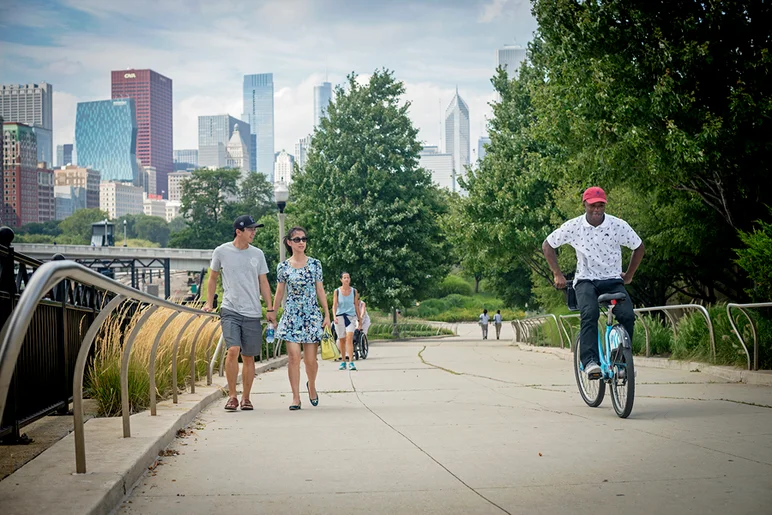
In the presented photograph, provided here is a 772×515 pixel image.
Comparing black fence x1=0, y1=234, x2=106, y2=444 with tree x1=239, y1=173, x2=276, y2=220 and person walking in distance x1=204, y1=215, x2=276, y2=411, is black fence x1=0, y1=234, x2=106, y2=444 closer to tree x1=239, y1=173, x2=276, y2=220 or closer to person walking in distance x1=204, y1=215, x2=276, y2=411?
person walking in distance x1=204, y1=215, x2=276, y2=411

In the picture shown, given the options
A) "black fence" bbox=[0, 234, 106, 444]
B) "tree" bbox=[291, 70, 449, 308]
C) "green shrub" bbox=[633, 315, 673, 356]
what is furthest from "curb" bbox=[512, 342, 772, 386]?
Answer: "tree" bbox=[291, 70, 449, 308]

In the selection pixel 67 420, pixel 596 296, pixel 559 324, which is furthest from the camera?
pixel 559 324

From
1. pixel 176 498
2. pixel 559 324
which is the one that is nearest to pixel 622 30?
pixel 559 324

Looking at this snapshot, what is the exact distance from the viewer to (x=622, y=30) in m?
19.5

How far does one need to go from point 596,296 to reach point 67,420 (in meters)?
4.80

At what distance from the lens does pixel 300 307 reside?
10164 mm

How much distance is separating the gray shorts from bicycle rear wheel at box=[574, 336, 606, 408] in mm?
3285

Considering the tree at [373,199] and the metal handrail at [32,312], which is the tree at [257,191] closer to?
the tree at [373,199]

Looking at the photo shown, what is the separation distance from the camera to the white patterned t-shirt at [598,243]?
28.3ft

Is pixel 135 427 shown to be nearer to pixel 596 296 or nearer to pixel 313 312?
pixel 313 312

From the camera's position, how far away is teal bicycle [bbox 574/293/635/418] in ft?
26.1

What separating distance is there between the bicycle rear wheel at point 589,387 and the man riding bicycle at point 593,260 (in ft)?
0.91

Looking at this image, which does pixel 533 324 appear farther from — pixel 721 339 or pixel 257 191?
pixel 257 191

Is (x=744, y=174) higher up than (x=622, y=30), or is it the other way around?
(x=622, y=30)
